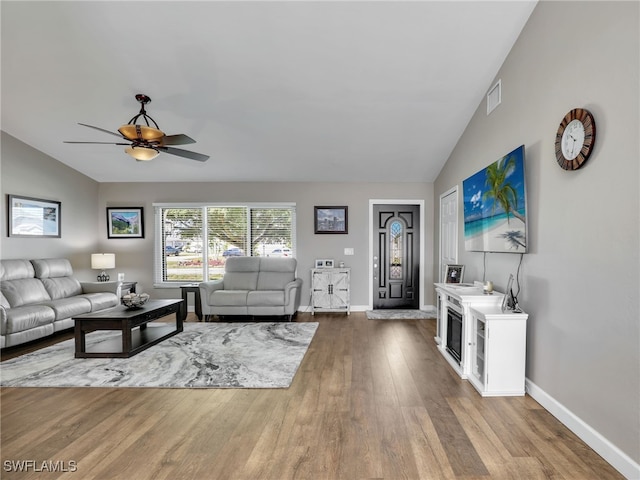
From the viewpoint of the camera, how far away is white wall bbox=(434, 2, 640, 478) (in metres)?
1.76

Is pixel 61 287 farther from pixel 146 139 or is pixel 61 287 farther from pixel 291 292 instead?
pixel 291 292

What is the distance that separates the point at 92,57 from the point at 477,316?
4.51m

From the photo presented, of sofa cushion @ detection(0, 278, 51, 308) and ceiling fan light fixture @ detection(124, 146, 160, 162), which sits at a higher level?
ceiling fan light fixture @ detection(124, 146, 160, 162)

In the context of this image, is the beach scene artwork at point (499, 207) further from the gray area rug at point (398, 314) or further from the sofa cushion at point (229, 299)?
the sofa cushion at point (229, 299)

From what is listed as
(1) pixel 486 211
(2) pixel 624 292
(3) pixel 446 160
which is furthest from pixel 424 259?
(2) pixel 624 292

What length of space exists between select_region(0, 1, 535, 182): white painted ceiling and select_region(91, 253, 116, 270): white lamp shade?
1.83 m

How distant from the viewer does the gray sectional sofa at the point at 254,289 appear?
202 inches

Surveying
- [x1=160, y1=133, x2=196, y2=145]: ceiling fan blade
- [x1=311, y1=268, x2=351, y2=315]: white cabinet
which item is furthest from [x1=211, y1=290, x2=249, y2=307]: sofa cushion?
[x1=160, y1=133, x2=196, y2=145]: ceiling fan blade

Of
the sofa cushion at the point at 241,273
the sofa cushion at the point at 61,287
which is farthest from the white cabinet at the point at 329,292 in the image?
the sofa cushion at the point at 61,287

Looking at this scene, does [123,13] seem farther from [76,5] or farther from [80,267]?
[80,267]

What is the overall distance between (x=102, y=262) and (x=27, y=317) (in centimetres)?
200

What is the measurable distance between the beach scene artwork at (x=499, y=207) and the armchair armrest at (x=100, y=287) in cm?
544

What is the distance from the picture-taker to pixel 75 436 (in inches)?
82.6

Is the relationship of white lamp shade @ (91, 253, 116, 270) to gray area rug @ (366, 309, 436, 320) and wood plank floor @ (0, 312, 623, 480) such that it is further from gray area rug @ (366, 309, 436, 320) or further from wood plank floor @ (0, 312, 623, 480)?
gray area rug @ (366, 309, 436, 320)
